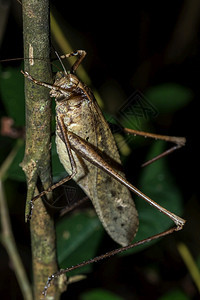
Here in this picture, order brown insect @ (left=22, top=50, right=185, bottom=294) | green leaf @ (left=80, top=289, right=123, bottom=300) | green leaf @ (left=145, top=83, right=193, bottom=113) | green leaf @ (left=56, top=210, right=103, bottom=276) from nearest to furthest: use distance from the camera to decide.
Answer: brown insect @ (left=22, top=50, right=185, bottom=294) < green leaf @ (left=56, top=210, right=103, bottom=276) < green leaf @ (left=80, top=289, right=123, bottom=300) < green leaf @ (left=145, top=83, right=193, bottom=113)

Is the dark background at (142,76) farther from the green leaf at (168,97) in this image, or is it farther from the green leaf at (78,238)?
the green leaf at (78,238)

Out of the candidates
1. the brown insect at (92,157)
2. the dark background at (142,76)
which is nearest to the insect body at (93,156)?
the brown insect at (92,157)

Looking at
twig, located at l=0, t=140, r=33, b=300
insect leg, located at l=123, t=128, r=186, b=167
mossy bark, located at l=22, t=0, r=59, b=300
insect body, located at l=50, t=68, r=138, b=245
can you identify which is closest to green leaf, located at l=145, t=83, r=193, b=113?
insect leg, located at l=123, t=128, r=186, b=167

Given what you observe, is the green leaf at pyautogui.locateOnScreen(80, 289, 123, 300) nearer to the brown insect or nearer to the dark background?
the dark background

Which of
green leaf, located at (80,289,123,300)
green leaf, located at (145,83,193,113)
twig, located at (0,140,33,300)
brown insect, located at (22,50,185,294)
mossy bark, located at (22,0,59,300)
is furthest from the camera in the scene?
green leaf, located at (145,83,193,113)

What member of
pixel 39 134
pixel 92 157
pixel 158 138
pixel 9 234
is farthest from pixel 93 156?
pixel 9 234
